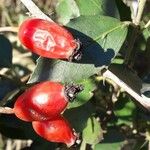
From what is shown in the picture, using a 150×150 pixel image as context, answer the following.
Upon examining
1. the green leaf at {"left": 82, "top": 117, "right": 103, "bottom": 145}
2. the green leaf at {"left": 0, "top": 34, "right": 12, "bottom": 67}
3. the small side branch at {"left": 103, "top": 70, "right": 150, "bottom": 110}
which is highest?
the small side branch at {"left": 103, "top": 70, "right": 150, "bottom": 110}

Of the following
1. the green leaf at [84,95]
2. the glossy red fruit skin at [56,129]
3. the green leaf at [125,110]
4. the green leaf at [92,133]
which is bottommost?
the green leaf at [125,110]

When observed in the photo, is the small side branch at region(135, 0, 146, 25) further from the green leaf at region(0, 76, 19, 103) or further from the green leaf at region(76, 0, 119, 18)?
the green leaf at region(0, 76, 19, 103)

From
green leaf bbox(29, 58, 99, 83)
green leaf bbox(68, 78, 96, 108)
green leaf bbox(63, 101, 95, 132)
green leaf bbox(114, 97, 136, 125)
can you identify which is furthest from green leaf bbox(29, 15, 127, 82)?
green leaf bbox(114, 97, 136, 125)

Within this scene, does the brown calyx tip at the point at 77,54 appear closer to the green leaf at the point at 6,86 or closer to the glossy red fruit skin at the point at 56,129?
the glossy red fruit skin at the point at 56,129

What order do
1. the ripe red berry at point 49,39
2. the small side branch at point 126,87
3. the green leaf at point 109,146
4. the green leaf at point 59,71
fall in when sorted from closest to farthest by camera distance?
the ripe red berry at point 49,39, the green leaf at point 59,71, the small side branch at point 126,87, the green leaf at point 109,146

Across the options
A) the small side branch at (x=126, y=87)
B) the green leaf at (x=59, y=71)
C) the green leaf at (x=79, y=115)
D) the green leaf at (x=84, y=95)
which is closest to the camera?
the green leaf at (x=59, y=71)

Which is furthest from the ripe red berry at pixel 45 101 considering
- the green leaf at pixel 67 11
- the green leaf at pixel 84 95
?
the green leaf at pixel 67 11
